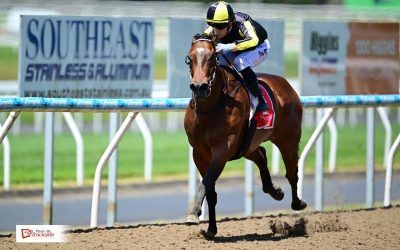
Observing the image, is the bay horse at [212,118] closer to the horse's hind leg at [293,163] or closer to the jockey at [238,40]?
the jockey at [238,40]

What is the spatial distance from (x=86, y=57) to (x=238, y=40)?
1980 mm

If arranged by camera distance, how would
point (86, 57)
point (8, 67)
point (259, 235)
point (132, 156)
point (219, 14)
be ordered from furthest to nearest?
1. point (8, 67)
2. point (132, 156)
3. point (86, 57)
4. point (259, 235)
5. point (219, 14)

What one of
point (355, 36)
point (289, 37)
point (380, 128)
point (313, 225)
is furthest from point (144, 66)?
point (380, 128)

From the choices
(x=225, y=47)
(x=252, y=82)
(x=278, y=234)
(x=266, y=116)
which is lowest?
(x=278, y=234)

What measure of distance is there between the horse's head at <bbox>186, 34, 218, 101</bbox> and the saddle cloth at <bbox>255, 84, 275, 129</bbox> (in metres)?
0.86

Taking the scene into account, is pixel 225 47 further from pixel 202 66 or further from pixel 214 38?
pixel 202 66

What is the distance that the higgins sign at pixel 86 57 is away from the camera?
29.8 ft

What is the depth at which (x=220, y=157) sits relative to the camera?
776 centimetres

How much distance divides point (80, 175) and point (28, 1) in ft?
7.26

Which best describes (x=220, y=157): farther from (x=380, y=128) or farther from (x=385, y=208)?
(x=380, y=128)

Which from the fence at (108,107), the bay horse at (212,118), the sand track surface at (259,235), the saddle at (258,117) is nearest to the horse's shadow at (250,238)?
the sand track surface at (259,235)

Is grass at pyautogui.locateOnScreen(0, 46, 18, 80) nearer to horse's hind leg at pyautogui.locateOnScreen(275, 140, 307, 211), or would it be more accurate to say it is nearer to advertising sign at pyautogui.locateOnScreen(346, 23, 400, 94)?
advertising sign at pyautogui.locateOnScreen(346, 23, 400, 94)

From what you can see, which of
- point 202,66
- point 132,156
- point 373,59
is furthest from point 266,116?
point 132,156

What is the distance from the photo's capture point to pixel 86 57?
9570 millimetres
